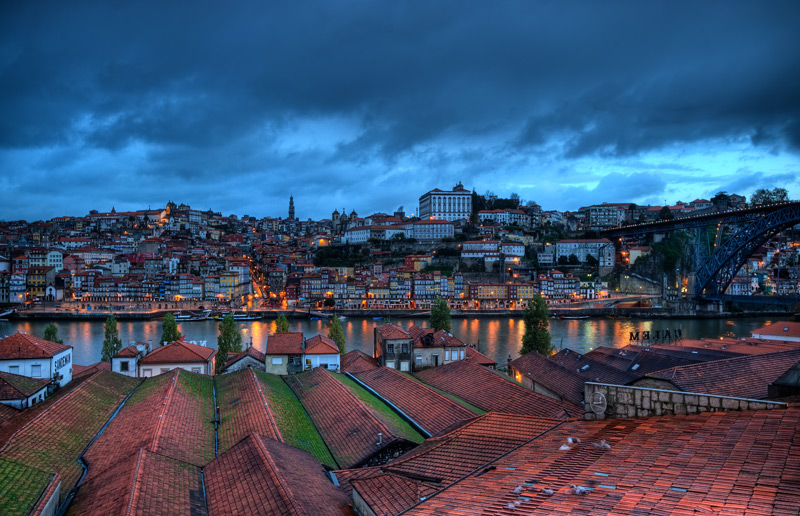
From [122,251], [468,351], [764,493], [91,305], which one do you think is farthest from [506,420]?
[122,251]

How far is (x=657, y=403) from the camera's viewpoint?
14.6 ft

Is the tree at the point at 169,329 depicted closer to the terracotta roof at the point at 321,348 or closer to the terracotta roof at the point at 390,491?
the terracotta roof at the point at 321,348

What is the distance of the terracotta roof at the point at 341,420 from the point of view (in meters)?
7.96

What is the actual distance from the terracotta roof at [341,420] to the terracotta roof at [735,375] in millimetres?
5108

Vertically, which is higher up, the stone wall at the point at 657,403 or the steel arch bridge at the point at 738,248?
the steel arch bridge at the point at 738,248

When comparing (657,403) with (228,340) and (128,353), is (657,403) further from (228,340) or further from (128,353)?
(228,340)

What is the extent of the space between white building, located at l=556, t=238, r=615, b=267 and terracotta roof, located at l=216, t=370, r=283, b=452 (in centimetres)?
5842

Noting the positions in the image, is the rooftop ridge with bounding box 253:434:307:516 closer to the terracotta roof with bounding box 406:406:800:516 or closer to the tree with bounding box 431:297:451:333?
the terracotta roof with bounding box 406:406:800:516

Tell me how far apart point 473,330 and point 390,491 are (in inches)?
1311

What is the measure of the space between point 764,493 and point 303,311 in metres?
48.3

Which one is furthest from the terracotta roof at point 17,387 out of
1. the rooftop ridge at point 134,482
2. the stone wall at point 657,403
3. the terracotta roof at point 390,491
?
the stone wall at point 657,403

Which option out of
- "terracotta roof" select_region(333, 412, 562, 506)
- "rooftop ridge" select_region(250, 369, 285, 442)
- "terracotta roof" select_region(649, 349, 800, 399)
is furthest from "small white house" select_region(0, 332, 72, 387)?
"terracotta roof" select_region(649, 349, 800, 399)

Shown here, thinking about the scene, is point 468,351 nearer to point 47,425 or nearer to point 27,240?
point 47,425

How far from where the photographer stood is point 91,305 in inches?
2029
